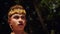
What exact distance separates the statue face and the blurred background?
188 centimetres

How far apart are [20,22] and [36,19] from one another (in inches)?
90.8

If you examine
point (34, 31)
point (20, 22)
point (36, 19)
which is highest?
point (20, 22)

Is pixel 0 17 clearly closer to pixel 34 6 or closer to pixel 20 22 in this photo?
pixel 34 6

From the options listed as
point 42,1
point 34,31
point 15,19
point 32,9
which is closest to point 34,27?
point 34,31

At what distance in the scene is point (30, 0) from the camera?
3.25 metres

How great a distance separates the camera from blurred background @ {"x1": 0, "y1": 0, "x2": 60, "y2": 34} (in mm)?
3133

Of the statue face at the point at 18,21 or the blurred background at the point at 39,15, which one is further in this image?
the blurred background at the point at 39,15

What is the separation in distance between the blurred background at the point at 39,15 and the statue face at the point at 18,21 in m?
1.88

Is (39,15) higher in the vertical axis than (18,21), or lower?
lower

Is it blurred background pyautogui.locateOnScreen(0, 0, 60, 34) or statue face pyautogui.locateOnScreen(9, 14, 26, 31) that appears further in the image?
blurred background pyautogui.locateOnScreen(0, 0, 60, 34)

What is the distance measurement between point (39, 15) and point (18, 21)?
2.06 metres

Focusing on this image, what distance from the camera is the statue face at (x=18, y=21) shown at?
44.9 inches

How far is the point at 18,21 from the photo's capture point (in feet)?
3.72

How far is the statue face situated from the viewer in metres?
1.14
